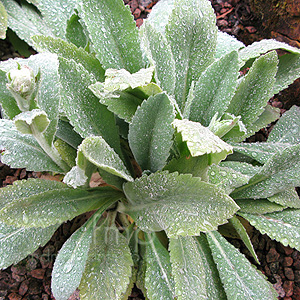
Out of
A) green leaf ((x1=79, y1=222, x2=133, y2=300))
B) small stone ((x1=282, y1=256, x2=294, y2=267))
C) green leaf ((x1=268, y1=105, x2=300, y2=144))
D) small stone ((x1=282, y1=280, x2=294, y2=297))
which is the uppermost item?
green leaf ((x1=268, y1=105, x2=300, y2=144))

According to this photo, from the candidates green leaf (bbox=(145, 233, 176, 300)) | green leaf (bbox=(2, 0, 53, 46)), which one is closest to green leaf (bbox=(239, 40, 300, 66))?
green leaf (bbox=(145, 233, 176, 300))

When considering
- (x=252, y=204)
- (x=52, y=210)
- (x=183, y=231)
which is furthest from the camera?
(x=252, y=204)

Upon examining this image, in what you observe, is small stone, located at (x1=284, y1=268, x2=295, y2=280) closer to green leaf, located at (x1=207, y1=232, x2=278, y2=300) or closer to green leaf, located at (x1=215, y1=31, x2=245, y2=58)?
green leaf, located at (x1=207, y1=232, x2=278, y2=300)

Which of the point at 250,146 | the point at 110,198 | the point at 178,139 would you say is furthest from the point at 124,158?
the point at 250,146

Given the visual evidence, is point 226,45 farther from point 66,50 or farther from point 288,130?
point 66,50

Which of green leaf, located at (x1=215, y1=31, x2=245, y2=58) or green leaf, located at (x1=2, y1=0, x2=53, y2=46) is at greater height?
green leaf, located at (x1=2, y1=0, x2=53, y2=46)

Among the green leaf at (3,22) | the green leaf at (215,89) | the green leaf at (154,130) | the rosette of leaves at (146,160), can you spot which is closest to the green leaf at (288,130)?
the rosette of leaves at (146,160)

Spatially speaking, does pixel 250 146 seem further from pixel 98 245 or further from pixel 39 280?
pixel 39 280
